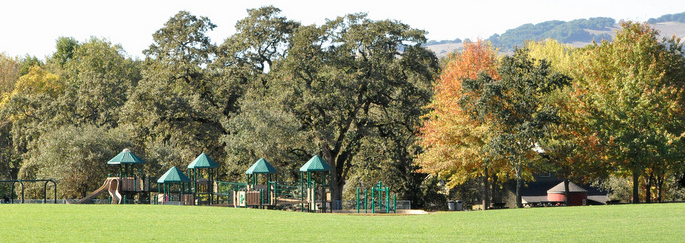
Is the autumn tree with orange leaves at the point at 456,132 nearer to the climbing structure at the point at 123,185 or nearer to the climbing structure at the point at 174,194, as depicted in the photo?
the climbing structure at the point at 174,194

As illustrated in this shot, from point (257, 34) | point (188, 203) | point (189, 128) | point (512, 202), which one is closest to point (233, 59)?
point (257, 34)

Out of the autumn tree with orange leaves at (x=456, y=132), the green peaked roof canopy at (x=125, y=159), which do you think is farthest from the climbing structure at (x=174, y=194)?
the autumn tree with orange leaves at (x=456, y=132)

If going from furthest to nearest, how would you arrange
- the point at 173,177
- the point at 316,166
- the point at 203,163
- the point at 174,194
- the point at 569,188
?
the point at 569,188
the point at 174,194
the point at 203,163
the point at 173,177
the point at 316,166

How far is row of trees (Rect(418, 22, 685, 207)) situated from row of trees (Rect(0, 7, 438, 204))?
5.04 meters

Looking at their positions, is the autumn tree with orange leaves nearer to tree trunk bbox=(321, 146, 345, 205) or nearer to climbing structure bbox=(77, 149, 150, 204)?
tree trunk bbox=(321, 146, 345, 205)

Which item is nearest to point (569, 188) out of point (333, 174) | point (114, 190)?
point (333, 174)

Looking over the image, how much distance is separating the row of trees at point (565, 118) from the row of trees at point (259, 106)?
5.04 metres

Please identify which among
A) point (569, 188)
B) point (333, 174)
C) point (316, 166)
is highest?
point (316, 166)

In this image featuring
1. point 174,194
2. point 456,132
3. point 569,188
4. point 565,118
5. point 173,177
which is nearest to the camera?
point 173,177

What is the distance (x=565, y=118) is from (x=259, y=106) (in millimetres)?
19293

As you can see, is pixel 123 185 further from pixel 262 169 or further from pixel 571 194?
pixel 571 194

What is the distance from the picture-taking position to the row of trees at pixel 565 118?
41094 millimetres

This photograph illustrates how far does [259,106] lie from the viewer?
45.4 m

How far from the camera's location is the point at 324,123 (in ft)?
159
